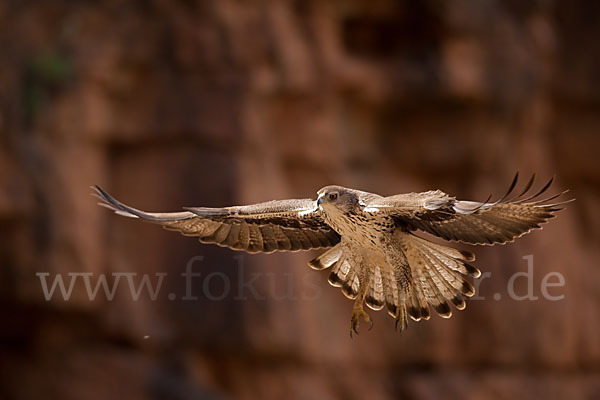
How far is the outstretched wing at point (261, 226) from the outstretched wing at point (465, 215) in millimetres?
535

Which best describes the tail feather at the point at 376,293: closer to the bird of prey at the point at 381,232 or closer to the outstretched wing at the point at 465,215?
the bird of prey at the point at 381,232

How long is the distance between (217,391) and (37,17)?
170 inches

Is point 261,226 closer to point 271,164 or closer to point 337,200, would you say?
point 337,200

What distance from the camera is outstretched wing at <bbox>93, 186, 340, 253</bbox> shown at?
17.6 feet

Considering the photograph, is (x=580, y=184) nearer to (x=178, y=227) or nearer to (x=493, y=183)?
(x=493, y=183)

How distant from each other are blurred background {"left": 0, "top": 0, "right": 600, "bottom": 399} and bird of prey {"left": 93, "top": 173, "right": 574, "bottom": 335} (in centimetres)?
397

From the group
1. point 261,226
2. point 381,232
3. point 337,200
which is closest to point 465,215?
point 381,232

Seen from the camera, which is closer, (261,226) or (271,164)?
(261,226)

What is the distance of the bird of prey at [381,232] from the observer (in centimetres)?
502

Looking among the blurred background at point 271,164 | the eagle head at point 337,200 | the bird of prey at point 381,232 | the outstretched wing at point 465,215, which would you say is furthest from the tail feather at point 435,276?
the blurred background at point 271,164

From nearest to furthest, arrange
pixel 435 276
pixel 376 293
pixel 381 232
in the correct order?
pixel 381 232 → pixel 435 276 → pixel 376 293

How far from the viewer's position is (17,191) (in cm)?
905

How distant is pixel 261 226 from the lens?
5.79 m

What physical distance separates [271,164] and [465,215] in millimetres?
5297
